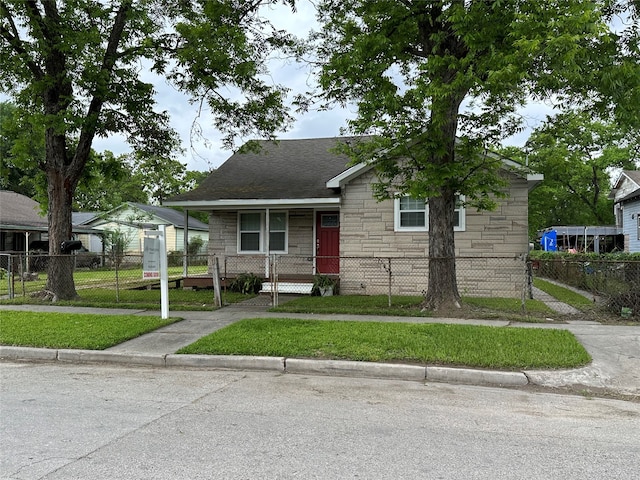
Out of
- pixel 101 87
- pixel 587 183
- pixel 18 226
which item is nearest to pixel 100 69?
pixel 101 87

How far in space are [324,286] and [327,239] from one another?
7.29 feet

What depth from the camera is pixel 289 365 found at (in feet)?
21.1

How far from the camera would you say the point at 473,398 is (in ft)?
17.2

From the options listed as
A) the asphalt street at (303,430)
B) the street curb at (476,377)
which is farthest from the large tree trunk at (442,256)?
the asphalt street at (303,430)

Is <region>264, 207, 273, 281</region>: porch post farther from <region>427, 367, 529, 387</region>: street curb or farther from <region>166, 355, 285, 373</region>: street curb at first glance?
<region>427, 367, 529, 387</region>: street curb

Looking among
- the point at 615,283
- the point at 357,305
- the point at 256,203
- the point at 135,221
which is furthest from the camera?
the point at 135,221

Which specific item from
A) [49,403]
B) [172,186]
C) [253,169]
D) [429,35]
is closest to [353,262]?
[253,169]

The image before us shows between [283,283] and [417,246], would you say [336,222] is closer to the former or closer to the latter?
[283,283]

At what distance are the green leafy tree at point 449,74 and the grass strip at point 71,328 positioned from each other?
5679mm

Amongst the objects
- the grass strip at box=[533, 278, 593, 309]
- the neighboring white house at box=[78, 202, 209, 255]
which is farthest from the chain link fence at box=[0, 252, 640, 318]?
the neighboring white house at box=[78, 202, 209, 255]

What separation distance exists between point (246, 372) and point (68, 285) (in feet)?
26.7

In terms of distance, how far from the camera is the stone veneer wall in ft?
41.6

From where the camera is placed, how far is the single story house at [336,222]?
12742mm

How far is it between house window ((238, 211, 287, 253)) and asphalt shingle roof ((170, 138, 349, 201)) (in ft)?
3.42
